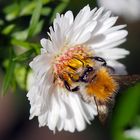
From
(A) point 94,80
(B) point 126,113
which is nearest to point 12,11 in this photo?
(A) point 94,80

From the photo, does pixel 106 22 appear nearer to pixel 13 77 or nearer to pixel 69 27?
pixel 69 27

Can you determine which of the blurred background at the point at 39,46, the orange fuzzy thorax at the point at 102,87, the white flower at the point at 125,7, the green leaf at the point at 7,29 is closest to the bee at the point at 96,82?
the orange fuzzy thorax at the point at 102,87

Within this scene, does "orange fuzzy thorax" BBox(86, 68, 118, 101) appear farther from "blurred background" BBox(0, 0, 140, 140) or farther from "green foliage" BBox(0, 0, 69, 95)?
"green foliage" BBox(0, 0, 69, 95)

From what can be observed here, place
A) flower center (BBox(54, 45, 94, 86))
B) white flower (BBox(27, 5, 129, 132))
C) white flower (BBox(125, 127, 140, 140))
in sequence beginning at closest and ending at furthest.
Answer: white flower (BBox(27, 5, 129, 132))
flower center (BBox(54, 45, 94, 86))
white flower (BBox(125, 127, 140, 140))

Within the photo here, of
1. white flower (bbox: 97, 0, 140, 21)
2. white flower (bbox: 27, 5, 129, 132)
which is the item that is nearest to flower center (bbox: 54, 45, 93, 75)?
white flower (bbox: 27, 5, 129, 132)

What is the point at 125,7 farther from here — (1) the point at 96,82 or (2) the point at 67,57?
(1) the point at 96,82

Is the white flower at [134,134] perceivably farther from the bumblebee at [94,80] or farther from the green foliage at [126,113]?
the bumblebee at [94,80]
